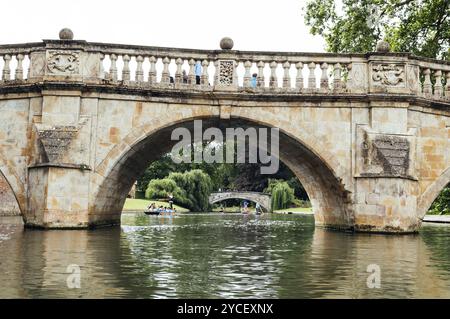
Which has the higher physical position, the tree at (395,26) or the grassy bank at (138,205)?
the tree at (395,26)

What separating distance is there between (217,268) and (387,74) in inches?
342

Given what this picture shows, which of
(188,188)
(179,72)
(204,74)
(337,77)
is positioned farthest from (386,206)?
(188,188)

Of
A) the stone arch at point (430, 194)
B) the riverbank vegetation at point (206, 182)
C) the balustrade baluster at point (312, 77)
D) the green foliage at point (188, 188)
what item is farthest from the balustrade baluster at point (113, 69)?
the green foliage at point (188, 188)

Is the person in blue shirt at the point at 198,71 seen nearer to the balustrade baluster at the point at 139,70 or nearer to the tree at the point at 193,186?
the balustrade baluster at the point at 139,70

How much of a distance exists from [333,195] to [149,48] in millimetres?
6249

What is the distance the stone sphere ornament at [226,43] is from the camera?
1360cm

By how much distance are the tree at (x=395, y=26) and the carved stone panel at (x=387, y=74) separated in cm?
755

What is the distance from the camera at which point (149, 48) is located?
13.3 metres

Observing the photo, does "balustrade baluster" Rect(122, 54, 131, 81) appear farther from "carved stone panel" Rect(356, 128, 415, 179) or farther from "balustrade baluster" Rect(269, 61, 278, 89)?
"carved stone panel" Rect(356, 128, 415, 179)

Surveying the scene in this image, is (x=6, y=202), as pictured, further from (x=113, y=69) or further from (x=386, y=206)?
(x=386, y=206)

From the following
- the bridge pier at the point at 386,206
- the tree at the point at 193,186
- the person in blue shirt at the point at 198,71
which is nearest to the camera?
the bridge pier at the point at 386,206

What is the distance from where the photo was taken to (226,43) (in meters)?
13.6
